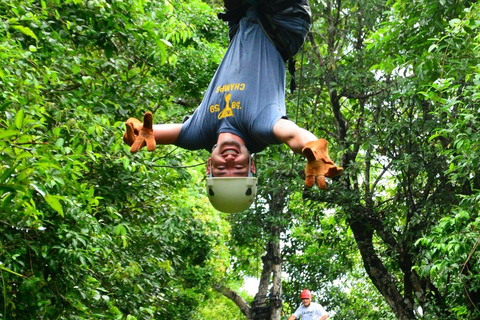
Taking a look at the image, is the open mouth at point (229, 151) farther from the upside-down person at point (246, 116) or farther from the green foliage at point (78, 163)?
the green foliage at point (78, 163)

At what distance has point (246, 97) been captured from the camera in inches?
98.8

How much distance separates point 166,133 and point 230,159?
0.38 meters

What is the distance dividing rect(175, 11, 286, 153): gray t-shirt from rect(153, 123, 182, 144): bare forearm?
23 millimetres

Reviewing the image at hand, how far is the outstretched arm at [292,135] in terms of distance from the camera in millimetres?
2238

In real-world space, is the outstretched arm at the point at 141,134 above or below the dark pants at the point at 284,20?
below

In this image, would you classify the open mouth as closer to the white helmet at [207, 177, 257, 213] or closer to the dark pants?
Answer: the white helmet at [207, 177, 257, 213]

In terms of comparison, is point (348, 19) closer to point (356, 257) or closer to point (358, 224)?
point (358, 224)

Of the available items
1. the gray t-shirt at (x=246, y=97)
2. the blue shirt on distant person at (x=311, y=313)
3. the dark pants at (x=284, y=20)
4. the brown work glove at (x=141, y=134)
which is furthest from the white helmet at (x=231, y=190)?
the blue shirt on distant person at (x=311, y=313)

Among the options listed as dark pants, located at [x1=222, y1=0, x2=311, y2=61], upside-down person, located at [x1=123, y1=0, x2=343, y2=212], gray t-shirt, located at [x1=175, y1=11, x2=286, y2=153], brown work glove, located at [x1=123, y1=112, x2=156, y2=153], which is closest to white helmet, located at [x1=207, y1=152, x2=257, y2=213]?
upside-down person, located at [x1=123, y1=0, x2=343, y2=212]

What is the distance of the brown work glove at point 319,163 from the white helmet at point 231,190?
0.32m

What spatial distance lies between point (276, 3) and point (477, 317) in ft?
15.0

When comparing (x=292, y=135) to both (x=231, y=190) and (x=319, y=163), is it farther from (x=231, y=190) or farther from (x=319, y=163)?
(x=231, y=190)

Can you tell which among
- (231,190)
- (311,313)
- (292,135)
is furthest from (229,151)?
(311,313)

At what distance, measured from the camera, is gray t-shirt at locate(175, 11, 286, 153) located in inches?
97.2
